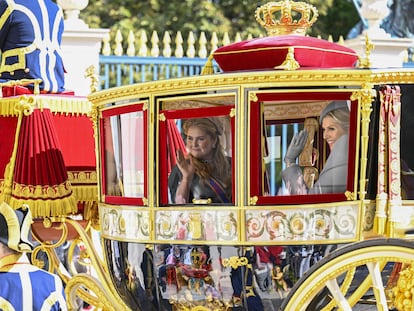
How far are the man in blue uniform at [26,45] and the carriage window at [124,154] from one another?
3.68 feet

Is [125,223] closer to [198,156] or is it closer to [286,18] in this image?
[198,156]

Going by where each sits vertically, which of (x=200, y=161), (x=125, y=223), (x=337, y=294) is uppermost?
(x=200, y=161)

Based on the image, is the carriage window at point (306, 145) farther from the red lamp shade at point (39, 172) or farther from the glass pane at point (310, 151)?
the red lamp shade at point (39, 172)

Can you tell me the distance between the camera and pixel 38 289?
19.4 ft

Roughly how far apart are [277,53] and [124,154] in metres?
1.00

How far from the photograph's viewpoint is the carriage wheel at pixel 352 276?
18.8 feet

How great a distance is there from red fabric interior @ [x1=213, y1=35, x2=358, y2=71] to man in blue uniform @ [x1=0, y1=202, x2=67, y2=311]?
4.78 ft

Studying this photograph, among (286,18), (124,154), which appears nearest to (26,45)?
(124,154)

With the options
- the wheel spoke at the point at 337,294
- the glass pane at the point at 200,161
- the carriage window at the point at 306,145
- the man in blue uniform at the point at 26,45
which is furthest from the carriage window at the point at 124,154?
the wheel spoke at the point at 337,294

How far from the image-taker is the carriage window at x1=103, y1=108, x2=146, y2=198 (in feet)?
22.0

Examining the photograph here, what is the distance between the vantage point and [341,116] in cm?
629

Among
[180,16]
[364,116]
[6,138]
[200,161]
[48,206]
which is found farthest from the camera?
[180,16]

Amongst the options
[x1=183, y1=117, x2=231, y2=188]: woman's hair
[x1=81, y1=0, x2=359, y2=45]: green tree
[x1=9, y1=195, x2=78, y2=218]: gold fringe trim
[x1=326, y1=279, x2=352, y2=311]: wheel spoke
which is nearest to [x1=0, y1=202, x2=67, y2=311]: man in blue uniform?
Result: [x1=183, y1=117, x2=231, y2=188]: woman's hair

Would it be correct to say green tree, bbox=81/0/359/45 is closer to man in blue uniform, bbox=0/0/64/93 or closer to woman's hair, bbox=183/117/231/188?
man in blue uniform, bbox=0/0/64/93
